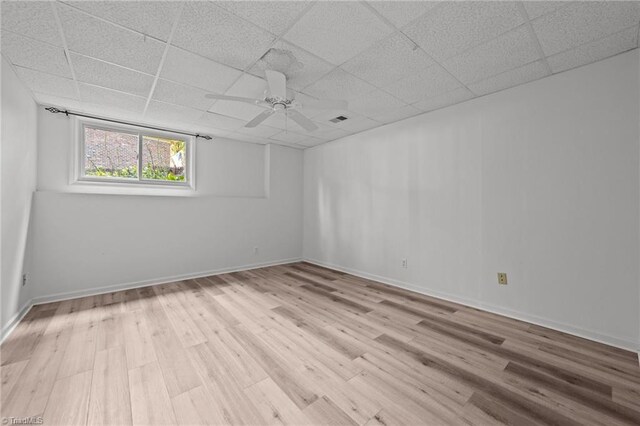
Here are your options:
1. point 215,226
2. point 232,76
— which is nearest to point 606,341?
point 232,76

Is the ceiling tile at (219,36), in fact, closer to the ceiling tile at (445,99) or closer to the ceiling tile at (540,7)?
the ceiling tile at (540,7)

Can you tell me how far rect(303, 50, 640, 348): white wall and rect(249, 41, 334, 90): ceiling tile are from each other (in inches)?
74.0

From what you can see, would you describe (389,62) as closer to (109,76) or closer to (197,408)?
(109,76)

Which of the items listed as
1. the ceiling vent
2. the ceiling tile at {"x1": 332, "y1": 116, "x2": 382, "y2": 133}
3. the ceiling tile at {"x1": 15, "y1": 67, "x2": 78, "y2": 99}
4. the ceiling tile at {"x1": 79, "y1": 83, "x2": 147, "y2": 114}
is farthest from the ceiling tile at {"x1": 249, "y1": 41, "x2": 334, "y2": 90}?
the ceiling tile at {"x1": 15, "y1": 67, "x2": 78, "y2": 99}

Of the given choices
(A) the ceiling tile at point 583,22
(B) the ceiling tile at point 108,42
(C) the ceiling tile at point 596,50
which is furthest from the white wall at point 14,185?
(C) the ceiling tile at point 596,50

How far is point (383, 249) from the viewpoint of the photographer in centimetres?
422

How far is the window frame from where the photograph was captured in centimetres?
374

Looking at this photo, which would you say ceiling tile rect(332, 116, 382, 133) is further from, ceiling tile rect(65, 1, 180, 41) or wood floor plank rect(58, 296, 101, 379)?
wood floor plank rect(58, 296, 101, 379)

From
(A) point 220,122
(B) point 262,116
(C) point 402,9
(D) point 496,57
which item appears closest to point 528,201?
(D) point 496,57

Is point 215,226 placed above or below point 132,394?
above

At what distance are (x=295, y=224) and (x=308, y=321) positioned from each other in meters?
3.23

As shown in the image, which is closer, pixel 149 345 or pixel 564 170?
pixel 149 345

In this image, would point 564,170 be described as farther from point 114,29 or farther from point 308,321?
point 114,29

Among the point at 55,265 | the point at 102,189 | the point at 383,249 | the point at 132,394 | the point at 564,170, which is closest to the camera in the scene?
the point at 132,394
